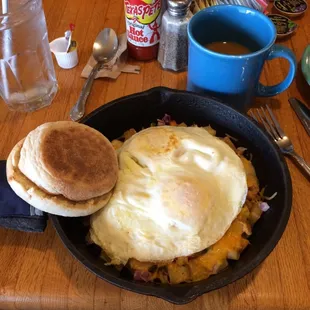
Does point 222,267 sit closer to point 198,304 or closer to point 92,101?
point 198,304

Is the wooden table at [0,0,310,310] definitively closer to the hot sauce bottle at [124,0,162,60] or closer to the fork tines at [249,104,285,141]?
the fork tines at [249,104,285,141]

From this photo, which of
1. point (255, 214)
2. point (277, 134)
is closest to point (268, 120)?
point (277, 134)

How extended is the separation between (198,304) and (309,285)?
196 mm

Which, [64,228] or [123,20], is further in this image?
[123,20]

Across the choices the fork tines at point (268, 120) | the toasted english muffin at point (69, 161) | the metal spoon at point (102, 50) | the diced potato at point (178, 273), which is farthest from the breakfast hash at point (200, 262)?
the metal spoon at point (102, 50)

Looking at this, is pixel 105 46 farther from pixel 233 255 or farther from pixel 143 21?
pixel 233 255

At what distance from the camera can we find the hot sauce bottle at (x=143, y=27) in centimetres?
93

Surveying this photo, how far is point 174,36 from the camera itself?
964mm

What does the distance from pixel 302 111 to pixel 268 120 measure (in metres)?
0.09

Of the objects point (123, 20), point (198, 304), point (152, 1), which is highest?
point (152, 1)

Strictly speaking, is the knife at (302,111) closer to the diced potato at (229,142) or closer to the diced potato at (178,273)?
the diced potato at (229,142)

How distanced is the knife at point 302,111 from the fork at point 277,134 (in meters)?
0.06

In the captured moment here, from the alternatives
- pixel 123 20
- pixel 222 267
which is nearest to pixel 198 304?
pixel 222 267

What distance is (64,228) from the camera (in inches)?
26.0
